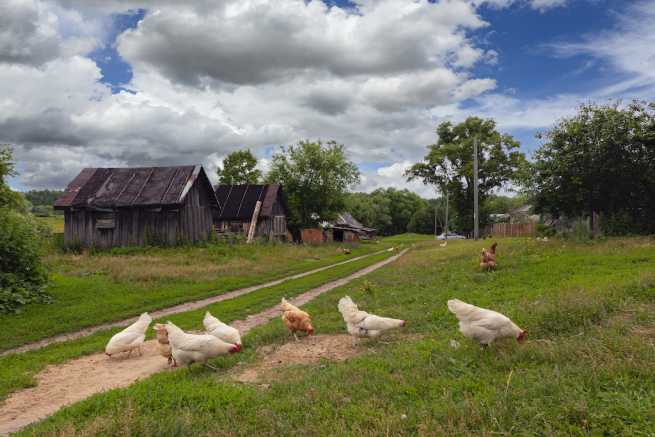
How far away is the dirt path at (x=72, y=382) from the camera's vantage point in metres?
6.25

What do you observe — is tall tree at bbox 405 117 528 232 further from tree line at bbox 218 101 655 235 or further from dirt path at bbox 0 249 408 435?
dirt path at bbox 0 249 408 435

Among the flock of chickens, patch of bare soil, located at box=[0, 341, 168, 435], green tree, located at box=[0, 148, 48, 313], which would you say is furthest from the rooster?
green tree, located at box=[0, 148, 48, 313]

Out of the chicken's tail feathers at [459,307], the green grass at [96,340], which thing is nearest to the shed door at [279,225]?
the green grass at [96,340]

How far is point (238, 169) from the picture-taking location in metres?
61.8

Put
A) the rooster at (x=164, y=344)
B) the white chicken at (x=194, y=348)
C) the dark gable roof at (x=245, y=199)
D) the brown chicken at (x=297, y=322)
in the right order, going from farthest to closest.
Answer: the dark gable roof at (x=245, y=199)
the brown chicken at (x=297, y=322)
the rooster at (x=164, y=344)
the white chicken at (x=194, y=348)

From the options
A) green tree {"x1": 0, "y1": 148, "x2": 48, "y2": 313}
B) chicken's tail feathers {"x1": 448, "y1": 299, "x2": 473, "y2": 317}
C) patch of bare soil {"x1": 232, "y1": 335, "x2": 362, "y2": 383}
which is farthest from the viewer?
green tree {"x1": 0, "y1": 148, "x2": 48, "y2": 313}

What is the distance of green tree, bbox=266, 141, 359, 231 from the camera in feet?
166

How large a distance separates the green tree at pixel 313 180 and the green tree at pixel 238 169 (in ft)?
34.1

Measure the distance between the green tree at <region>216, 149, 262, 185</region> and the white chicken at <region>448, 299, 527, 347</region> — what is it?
56884 millimetres

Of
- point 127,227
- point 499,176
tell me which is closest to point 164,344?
point 127,227

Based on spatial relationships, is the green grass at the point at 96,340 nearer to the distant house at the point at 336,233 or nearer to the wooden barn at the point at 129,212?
the wooden barn at the point at 129,212

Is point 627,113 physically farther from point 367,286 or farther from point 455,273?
point 367,286

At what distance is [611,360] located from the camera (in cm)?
509

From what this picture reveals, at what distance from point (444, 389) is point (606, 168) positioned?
1979cm
